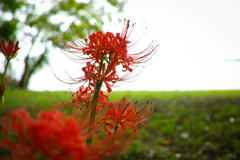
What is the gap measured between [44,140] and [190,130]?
4.33 meters

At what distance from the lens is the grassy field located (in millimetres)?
3639

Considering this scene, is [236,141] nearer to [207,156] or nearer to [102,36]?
[207,156]

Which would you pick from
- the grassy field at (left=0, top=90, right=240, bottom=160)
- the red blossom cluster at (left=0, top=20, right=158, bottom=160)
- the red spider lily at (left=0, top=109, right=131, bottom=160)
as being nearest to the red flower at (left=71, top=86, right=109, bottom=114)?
the red blossom cluster at (left=0, top=20, right=158, bottom=160)

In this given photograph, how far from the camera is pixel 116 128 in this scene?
1.02 meters

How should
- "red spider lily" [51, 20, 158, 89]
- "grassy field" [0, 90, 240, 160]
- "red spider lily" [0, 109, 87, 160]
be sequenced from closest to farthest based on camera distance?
"red spider lily" [0, 109, 87, 160]
"red spider lily" [51, 20, 158, 89]
"grassy field" [0, 90, 240, 160]

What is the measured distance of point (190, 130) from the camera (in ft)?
14.4

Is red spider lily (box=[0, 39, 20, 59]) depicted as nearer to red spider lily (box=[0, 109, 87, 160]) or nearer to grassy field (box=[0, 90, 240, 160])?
red spider lily (box=[0, 109, 87, 160])

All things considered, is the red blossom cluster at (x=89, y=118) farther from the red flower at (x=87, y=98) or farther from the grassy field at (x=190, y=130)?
the grassy field at (x=190, y=130)

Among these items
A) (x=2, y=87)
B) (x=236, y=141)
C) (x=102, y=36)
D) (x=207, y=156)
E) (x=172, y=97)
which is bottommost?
(x=207, y=156)

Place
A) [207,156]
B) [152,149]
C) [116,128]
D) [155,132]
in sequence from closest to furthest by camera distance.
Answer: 1. [116,128]
2. [207,156]
3. [152,149]
4. [155,132]

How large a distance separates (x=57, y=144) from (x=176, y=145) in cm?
385

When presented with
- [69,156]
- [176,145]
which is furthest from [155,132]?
[69,156]

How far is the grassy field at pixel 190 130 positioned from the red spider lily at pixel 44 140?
242 centimetres

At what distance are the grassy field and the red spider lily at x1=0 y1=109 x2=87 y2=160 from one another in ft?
7.95
